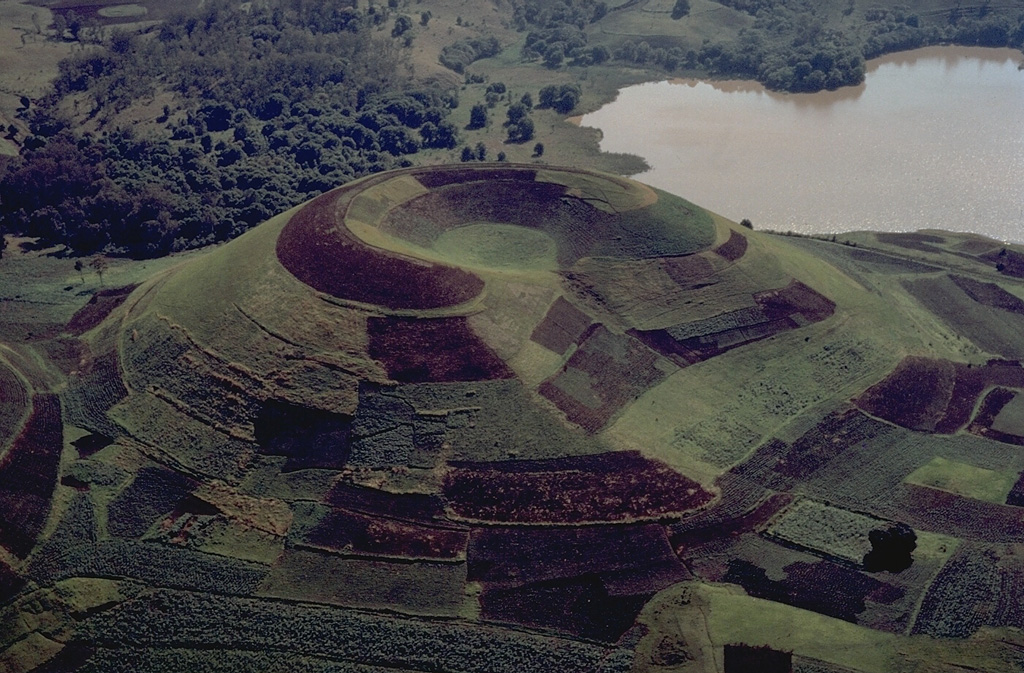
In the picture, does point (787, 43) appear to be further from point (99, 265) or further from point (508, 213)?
point (99, 265)

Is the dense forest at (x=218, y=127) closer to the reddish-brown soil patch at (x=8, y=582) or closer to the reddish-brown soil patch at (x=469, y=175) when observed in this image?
the reddish-brown soil patch at (x=469, y=175)

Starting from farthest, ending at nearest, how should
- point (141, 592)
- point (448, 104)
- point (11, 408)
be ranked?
point (448, 104)
point (11, 408)
point (141, 592)

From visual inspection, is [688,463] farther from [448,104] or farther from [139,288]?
[448,104]

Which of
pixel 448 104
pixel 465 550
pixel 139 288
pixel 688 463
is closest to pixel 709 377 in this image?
pixel 688 463

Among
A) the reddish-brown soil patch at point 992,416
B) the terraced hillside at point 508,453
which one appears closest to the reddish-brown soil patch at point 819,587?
the terraced hillside at point 508,453

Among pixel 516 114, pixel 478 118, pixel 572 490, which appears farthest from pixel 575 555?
pixel 478 118
